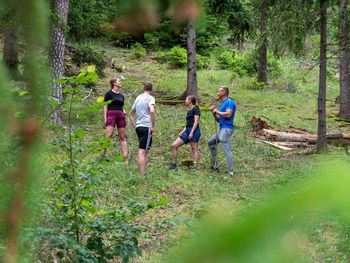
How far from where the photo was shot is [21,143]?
1.26 m

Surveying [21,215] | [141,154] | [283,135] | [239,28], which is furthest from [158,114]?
[21,215]

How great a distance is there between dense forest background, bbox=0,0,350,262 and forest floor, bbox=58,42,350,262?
3cm

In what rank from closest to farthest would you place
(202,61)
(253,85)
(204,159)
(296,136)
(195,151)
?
(195,151) < (204,159) < (296,136) < (253,85) < (202,61)

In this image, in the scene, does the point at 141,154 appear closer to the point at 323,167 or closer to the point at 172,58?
the point at 323,167

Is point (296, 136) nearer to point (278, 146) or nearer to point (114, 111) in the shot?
point (278, 146)

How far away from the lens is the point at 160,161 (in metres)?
9.86

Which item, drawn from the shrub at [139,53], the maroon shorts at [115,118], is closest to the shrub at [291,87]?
the shrub at [139,53]

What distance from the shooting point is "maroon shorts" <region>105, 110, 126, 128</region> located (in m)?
8.71

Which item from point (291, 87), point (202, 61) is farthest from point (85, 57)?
point (202, 61)

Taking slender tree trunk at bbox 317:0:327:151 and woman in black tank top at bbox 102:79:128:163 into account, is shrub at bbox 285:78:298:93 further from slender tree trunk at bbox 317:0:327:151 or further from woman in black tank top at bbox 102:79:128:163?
woman in black tank top at bbox 102:79:128:163

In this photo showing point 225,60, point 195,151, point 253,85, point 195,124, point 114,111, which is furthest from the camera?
point 225,60

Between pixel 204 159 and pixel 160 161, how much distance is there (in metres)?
1.00

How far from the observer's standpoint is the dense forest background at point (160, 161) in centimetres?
66

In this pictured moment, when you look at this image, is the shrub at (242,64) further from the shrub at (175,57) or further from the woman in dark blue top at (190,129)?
the woman in dark blue top at (190,129)
